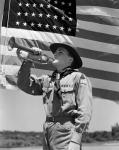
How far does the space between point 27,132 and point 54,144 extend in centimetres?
126

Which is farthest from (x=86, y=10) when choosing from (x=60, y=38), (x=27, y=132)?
(x=27, y=132)

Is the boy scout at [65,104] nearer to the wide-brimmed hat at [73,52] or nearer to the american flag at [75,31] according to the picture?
the wide-brimmed hat at [73,52]

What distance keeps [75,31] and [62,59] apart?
140 cm

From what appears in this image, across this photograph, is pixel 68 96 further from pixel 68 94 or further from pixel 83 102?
pixel 83 102

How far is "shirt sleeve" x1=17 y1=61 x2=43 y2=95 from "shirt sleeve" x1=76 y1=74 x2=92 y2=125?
33 centimetres

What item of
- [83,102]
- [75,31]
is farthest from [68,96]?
[75,31]

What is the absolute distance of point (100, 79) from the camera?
375cm

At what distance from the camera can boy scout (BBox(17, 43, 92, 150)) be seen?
86.3 inches

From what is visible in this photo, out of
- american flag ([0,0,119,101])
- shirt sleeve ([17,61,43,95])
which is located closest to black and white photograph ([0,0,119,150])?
american flag ([0,0,119,101])

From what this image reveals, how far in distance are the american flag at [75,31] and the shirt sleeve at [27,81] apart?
3.41 ft

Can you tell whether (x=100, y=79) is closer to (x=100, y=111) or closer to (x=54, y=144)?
(x=100, y=111)

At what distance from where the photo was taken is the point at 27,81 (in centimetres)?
247

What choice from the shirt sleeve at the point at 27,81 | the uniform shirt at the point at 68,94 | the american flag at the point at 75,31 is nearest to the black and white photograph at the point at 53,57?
the american flag at the point at 75,31

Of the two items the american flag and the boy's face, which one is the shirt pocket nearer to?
the boy's face
